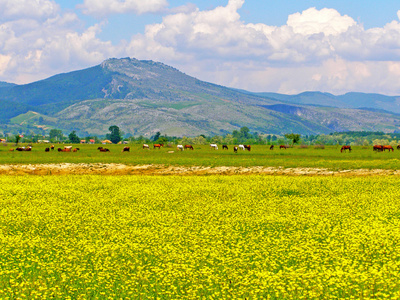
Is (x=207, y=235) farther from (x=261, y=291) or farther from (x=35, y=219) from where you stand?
(x=35, y=219)

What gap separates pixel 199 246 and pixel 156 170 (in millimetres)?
49472

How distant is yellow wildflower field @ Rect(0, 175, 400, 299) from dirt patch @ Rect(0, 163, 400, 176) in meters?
26.4

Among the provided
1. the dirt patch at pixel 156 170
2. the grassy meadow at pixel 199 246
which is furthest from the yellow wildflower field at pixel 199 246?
the dirt patch at pixel 156 170

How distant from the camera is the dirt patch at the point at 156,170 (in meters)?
67.2

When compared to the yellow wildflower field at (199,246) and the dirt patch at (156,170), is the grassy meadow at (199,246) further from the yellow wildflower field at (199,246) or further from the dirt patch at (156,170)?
the dirt patch at (156,170)

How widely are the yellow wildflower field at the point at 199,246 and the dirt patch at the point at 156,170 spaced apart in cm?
2637

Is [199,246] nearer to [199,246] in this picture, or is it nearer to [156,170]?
[199,246]

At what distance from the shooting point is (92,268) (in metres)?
19.7

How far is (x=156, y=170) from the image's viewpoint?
71438 mm

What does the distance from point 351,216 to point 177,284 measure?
55.1 ft

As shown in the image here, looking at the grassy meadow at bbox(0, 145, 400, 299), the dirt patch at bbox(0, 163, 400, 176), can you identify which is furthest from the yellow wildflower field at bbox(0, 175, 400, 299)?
the dirt patch at bbox(0, 163, 400, 176)

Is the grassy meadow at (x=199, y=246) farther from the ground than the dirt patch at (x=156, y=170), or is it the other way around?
the dirt patch at (x=156, y=170)

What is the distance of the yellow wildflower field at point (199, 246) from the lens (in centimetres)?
1720

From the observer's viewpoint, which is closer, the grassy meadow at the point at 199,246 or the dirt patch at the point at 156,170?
the grassy meadow at the point at 199,246
